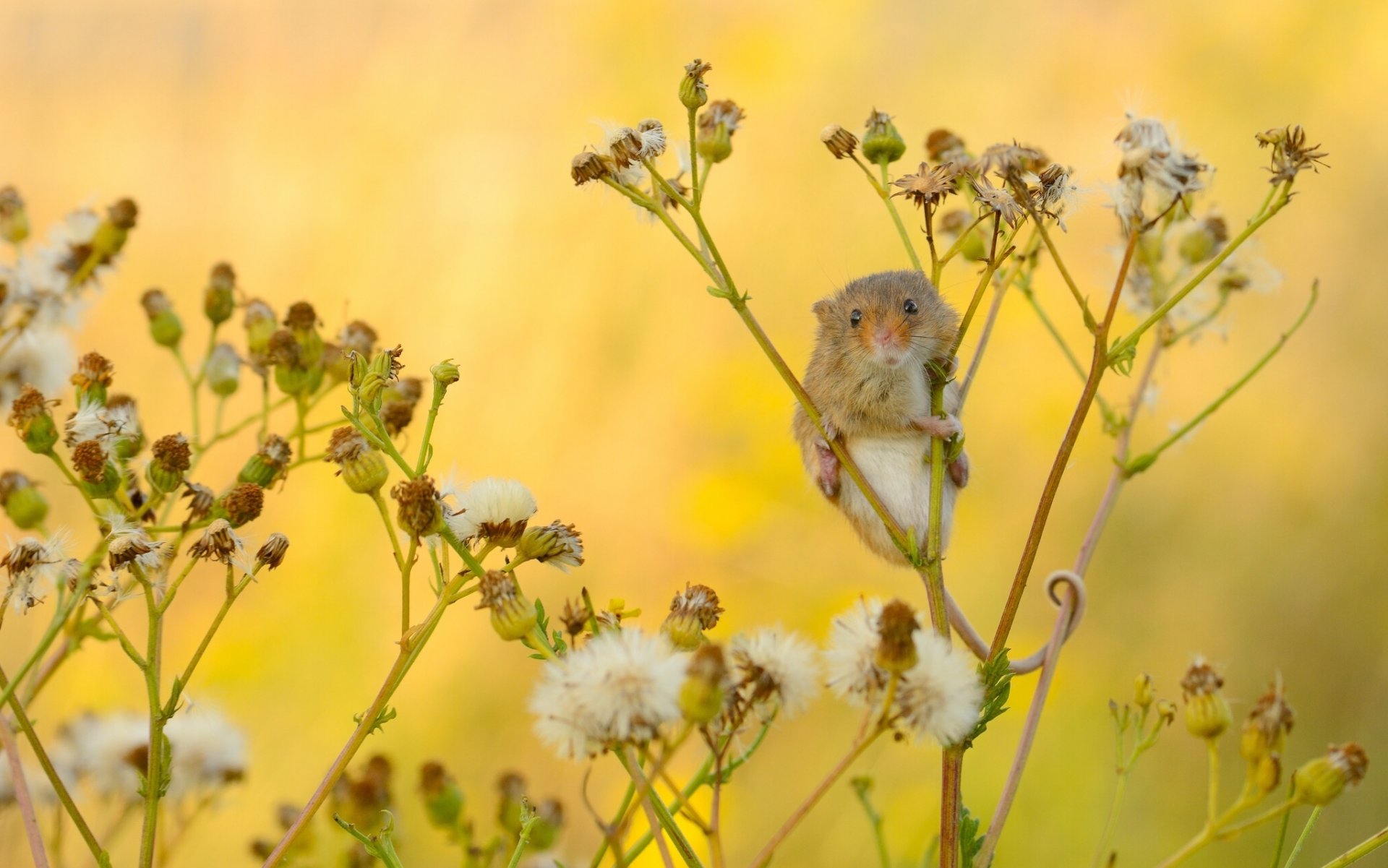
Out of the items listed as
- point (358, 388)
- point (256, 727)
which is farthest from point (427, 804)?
point (256, 727)

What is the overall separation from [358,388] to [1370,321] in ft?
14.9

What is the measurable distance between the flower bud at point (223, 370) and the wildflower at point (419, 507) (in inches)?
38.4

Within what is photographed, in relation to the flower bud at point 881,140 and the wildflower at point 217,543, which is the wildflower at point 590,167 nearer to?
the flower bud at point 881,140

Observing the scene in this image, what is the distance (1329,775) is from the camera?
1.31 meters

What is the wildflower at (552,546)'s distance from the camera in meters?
1.53

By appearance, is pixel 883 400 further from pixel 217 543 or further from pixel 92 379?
pixel 92 379

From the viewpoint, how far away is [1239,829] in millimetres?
1279

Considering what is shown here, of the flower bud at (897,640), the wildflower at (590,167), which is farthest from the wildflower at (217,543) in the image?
the flower bud at (897,640)

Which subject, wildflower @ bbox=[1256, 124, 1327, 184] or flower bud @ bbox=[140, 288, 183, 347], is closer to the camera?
wildflower @ bbox=[1256, 124, 1327, 184]

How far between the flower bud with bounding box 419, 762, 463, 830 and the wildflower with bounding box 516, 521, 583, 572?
0.63 meters

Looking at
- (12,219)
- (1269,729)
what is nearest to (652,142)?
(1269,729)

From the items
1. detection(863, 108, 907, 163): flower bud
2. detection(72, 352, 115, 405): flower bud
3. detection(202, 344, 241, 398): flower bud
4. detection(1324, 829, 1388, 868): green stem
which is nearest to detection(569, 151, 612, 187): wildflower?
detection(863, 108, 907, 163): flower bud

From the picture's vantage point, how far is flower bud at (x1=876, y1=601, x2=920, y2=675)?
1239mm

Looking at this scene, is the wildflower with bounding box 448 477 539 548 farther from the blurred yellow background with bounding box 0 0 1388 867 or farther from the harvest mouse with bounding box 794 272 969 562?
the blurred yellow background with bounding box 0 0 1388 867
